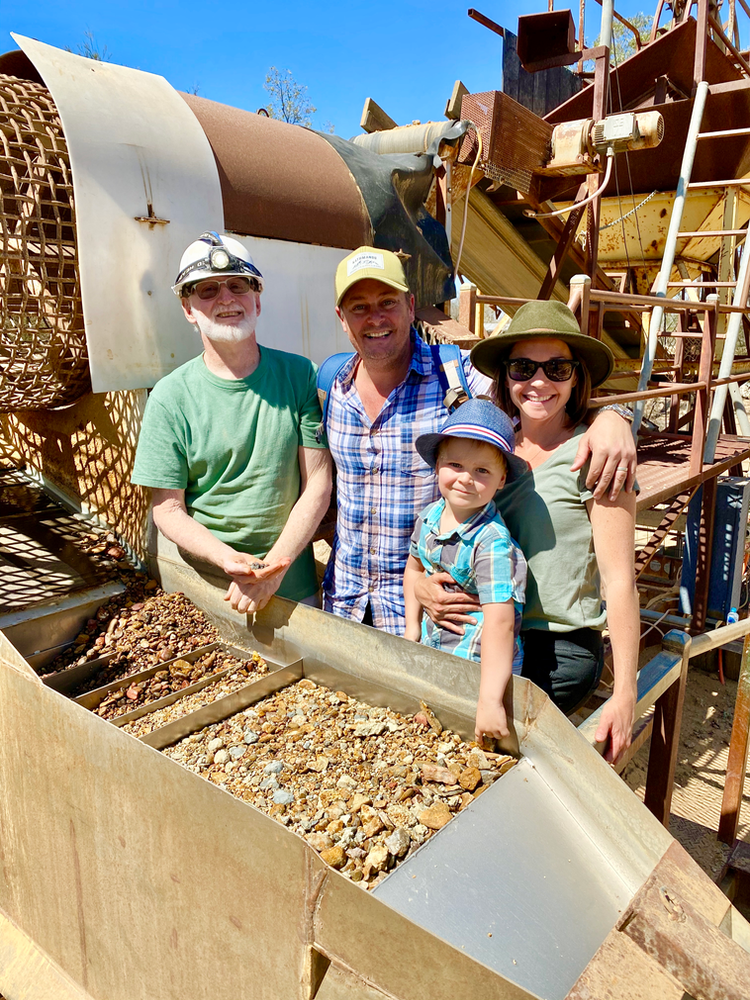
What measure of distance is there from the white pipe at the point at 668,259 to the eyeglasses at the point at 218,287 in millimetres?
2752

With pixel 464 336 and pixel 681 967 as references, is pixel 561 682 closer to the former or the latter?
pixel 681 967

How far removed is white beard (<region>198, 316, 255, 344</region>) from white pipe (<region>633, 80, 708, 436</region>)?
276 centimetres

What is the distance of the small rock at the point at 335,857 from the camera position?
4.89 ft

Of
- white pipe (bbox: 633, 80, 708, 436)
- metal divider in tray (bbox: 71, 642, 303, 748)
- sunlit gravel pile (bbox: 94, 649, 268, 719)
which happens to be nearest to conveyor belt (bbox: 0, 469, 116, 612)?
metal divider in tray (bbox: 71, 642, 303, 748)

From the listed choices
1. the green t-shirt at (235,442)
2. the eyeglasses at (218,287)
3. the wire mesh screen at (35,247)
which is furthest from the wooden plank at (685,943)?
the wire mesh screen at (35,247)

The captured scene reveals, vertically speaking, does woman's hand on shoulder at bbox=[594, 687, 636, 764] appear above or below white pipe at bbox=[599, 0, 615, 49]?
below

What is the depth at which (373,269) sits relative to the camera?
2266 millimetres

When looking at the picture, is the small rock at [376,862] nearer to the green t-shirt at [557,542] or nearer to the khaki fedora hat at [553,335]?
the green t-shirt at [557,542]

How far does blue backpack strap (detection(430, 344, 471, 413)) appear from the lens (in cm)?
233

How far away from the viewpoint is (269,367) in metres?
2.62

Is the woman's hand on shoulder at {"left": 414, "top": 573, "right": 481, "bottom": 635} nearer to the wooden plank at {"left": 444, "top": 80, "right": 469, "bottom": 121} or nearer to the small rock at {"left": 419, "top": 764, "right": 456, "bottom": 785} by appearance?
the small rock at {"left": 419, "top": 764, "right": 456, "bottom": 785}

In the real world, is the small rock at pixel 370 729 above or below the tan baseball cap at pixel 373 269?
below

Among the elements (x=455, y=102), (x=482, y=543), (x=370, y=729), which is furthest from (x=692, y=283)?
(x=370, y=729)

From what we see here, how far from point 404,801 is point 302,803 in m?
0.25
